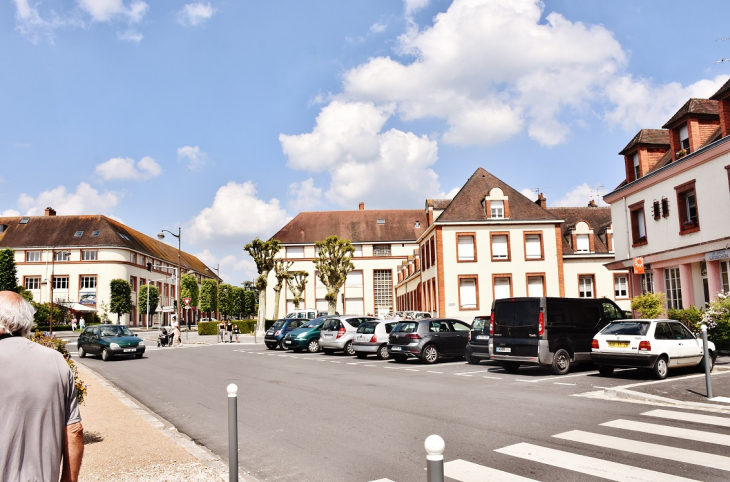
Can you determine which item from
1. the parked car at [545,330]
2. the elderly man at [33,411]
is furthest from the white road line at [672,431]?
the elderly man at [33,411]

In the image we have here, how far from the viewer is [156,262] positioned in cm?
9656

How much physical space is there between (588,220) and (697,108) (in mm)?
25829

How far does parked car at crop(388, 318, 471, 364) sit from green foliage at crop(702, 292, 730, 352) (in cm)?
708

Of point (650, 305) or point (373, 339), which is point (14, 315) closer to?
point (373, 339)

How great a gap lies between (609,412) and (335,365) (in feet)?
37.0

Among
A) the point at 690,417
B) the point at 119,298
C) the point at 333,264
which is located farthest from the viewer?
the point at 119,298

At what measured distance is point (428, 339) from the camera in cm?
1869

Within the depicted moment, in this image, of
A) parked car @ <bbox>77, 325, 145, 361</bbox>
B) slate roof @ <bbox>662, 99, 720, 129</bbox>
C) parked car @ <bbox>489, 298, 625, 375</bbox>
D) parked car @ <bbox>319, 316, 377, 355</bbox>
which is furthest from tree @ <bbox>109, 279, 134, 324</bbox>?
slate roof @ <bbox>662, 99, 720, 129</bbox>

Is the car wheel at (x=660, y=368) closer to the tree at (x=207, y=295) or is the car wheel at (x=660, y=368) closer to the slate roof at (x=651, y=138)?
the slate roof at (x=651, y=138)

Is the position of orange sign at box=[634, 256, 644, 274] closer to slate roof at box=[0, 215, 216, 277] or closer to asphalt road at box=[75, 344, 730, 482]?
asphalt road at box=[75, 344, 730, 482]

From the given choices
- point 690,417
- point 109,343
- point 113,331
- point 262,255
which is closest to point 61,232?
point 262,255

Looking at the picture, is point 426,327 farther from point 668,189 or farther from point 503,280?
point 503,280

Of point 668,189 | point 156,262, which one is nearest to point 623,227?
point 668,189

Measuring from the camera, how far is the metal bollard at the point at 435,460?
274cm
